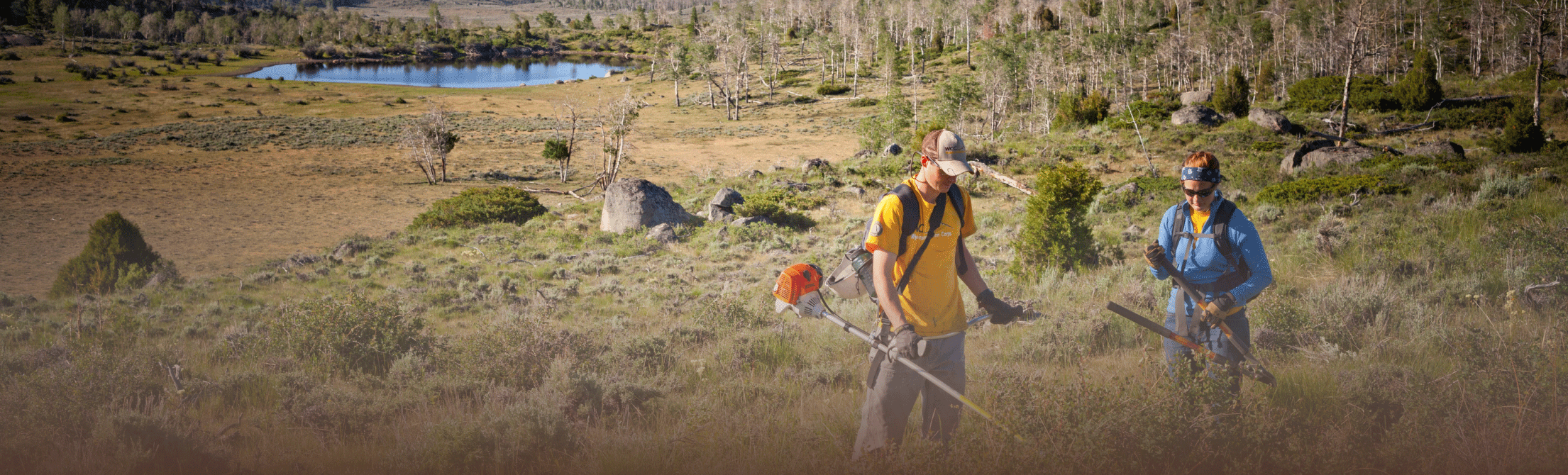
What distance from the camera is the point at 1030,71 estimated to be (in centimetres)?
5369

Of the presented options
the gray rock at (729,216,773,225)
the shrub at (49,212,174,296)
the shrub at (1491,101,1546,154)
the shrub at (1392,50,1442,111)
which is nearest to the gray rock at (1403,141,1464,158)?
the shrub at (1491,101,1546,154)

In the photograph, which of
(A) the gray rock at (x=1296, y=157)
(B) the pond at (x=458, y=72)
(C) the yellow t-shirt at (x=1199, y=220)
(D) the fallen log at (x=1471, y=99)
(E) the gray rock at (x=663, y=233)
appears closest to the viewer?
(C) the yellow t-shirt at (x=1199, y=220)

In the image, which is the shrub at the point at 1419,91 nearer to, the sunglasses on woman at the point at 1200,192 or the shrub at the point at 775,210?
the shrub at the point at 775,210

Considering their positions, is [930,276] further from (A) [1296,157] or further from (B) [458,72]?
(B) [458,72]

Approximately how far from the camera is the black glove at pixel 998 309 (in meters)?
3.76

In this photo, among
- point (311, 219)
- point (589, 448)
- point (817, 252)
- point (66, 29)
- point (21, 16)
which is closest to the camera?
point (589, 448)

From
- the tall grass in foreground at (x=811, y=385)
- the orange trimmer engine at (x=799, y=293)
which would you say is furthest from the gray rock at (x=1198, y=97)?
the orange trimmer engine at (x=799, y=293)

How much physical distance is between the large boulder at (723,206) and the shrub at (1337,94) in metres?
34.8

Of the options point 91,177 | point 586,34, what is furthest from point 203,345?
point 586,34

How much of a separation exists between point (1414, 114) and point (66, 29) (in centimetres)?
11324

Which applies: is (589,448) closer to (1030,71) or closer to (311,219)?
(311,219)

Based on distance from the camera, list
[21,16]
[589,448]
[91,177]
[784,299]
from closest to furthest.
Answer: [784,299]
[589,448]
[91,177]
[21,16]

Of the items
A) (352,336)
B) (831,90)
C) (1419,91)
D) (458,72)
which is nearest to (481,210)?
(352,336)

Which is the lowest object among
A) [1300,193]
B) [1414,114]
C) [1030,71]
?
[1300,193]
